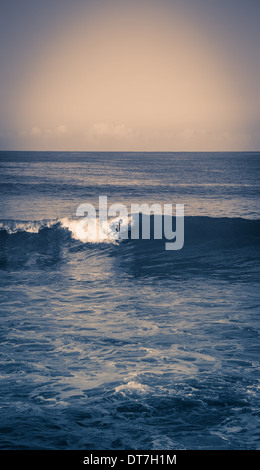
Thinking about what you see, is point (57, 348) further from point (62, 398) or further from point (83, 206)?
point (83, 206)

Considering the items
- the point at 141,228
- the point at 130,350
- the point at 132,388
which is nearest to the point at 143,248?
the point at 141,228

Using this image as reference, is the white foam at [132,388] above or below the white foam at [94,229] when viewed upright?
below

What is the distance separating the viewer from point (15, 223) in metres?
21.1

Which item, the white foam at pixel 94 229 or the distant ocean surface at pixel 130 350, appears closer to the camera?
the distant ocean surface at pixel 130 350

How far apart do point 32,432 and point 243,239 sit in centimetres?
1497

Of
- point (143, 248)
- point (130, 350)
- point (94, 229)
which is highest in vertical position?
point (94, 229)

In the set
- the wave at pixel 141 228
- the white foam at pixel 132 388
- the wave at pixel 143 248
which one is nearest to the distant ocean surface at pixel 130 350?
the white foam at pixel 132 388

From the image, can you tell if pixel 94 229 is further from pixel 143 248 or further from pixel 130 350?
pixel 130 350

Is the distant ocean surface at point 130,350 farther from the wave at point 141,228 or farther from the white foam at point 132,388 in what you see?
the wave at point 141,228

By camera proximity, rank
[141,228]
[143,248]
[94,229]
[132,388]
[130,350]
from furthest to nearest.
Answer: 1. [141,228]
2. [94,229]
3. [143,248]
4. [130,350]
5. [132,388]

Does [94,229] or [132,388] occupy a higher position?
[94,229]

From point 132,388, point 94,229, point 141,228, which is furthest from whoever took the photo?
point 141,228

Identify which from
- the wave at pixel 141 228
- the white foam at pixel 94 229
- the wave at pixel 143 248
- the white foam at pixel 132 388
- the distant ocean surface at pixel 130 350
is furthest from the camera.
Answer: the white foam at pixel 94 229

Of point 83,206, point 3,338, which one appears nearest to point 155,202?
point 83,206
